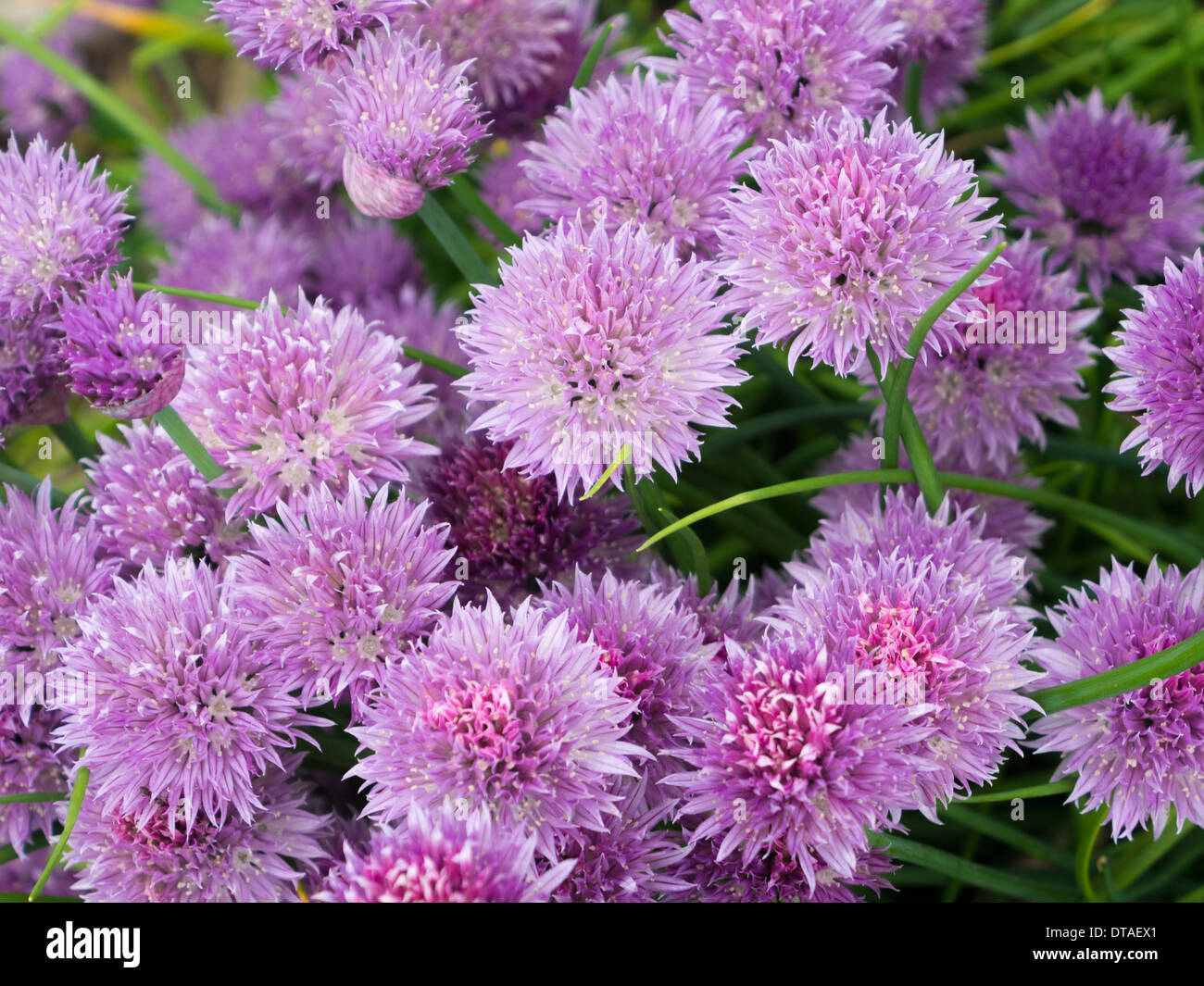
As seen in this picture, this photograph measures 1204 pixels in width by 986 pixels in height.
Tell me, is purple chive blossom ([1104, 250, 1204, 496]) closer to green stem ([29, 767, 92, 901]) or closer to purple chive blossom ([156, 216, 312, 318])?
green stem ([29, 767, 92, 901])

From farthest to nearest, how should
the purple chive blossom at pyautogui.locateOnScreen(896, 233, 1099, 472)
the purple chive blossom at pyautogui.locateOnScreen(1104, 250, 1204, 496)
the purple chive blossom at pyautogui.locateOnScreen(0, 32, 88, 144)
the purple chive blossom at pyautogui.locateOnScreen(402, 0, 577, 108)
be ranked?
the purple chive blossom at pyautogui.locateOnScreen(0, 32, 88, 144), the purple chive blossom at pyautogui.locateOnScreen(402, 0, 577, 108), the purple chive blossom at pyautogui.locateOnScreen(896, 233, 1099, 472), the purple chive blossom at pyautogui.locateOnScreen(1104, 250, 1204, 496)

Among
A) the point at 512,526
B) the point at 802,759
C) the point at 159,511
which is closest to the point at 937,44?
the point at 512,526

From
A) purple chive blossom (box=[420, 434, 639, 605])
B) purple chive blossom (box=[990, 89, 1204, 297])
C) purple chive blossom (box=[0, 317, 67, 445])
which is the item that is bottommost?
purple chive blossom (box=[420, 434, 639, 605])

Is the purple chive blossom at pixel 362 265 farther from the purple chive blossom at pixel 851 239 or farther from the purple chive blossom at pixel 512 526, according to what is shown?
the purple chive blossom at pixel 851 239

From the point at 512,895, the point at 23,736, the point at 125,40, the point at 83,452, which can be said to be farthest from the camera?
the point at 125,40

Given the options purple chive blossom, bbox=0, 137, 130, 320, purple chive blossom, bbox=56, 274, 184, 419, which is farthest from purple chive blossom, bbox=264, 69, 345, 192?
purple chive blossom, bbox=56, 274, 184, 419

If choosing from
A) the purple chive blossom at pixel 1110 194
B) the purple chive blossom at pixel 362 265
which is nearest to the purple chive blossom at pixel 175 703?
the purple chive blossom at pixel 362 265
